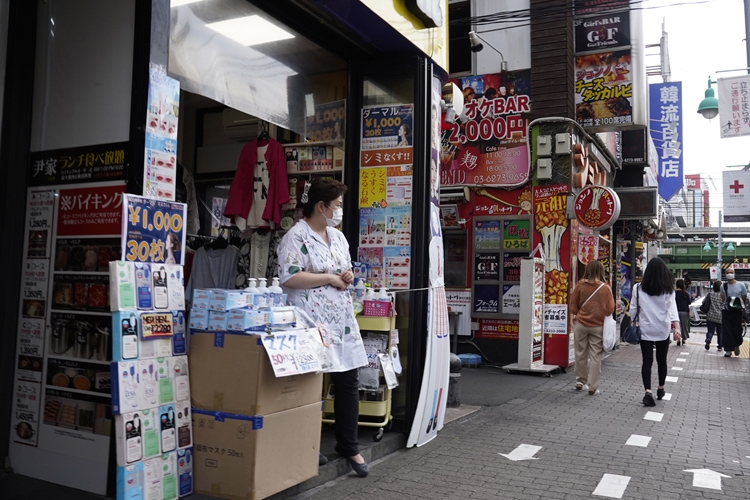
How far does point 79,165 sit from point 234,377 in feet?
4.67

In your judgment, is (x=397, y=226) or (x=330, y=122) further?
(x=330, y=122)

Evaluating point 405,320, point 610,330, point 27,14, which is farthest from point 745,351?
point 27,14

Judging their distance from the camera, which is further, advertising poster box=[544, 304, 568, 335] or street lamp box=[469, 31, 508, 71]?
street lamp box=[469, 31, 508, 71]

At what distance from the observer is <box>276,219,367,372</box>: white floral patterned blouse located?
165 inches

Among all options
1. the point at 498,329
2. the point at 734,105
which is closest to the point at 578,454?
the point at 498,329

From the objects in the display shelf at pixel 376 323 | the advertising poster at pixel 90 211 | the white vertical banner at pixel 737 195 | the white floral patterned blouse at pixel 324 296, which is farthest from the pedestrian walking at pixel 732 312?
the advertising poster at pixel 90 211

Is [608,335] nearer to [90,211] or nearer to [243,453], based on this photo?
[243,453]

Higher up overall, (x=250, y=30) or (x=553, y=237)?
(x=250, y=30)

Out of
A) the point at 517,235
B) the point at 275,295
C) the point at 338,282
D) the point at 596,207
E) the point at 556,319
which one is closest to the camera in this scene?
the point at 275,295

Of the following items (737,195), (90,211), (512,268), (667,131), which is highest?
(667,131)

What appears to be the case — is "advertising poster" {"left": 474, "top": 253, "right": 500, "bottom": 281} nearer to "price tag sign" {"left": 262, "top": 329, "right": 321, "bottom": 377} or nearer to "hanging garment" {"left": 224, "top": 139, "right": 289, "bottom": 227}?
"hanging garment" {"left": 224, "top": 139, "right": 289, "bottom": 227}

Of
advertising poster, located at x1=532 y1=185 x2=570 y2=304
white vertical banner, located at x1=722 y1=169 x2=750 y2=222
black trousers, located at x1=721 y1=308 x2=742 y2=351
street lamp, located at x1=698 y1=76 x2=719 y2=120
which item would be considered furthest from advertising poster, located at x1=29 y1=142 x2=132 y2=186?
street lamp, located at x1=698 y1=76 x2=719 y2=120

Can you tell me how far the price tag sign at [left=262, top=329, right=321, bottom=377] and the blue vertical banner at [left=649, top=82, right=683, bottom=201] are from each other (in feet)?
61.9

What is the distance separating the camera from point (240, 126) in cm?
657
